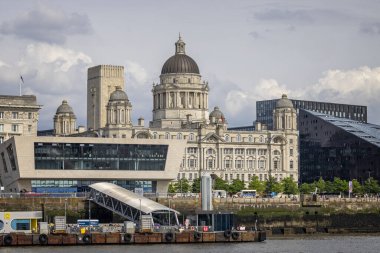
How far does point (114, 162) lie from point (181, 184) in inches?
1714

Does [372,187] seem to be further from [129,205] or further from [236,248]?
[236,248]

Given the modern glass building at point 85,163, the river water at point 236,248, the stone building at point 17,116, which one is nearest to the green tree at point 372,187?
the modern glass building at point 85,163

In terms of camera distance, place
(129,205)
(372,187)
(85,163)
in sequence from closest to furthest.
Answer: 1. (129,205)
2. (85,163)
3. (372,187)

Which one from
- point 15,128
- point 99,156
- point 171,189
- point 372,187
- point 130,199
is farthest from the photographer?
point 372,187

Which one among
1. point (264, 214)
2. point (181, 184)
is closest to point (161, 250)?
point (264, 214)

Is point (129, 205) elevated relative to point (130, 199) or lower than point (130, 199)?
lower

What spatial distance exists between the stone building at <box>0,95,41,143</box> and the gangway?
150ft

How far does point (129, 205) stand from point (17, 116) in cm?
6217

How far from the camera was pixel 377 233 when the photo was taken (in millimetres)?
150375

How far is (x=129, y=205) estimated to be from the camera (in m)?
127

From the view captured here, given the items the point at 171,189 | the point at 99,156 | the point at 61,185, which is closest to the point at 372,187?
the point at 171,189

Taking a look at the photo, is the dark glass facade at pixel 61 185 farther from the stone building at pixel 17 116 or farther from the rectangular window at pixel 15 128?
the rectangular window at pixel 15 128

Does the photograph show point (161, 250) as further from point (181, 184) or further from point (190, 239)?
point (181, 184)

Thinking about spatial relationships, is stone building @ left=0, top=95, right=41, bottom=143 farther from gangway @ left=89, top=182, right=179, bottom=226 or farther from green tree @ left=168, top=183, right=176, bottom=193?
gangway @ left=89, top=182, right=179, bottom=226
